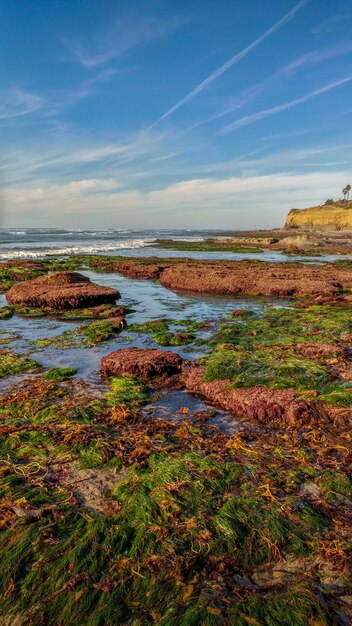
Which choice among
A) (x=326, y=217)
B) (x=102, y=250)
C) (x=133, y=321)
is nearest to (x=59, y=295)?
(x=133, y=321)

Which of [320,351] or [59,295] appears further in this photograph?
[59,295]

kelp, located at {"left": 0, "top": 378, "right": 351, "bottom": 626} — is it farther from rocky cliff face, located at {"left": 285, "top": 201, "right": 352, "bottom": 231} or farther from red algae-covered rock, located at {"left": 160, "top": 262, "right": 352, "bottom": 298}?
rocky cliff face, located at {"left": 285, "top": 201, "right": 352, "bottom": 231}

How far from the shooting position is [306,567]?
121 inches

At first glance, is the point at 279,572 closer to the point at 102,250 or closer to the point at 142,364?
the point at 142,364

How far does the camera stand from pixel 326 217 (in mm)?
99188

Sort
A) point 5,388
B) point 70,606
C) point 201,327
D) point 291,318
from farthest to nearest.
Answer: point 291,318 < point 201,327 < point 5,388 < point 70,606

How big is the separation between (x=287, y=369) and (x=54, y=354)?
540 cm

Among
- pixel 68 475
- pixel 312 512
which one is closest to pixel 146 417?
pixel 68 475

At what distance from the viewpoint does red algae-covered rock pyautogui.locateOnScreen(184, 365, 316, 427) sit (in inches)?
221

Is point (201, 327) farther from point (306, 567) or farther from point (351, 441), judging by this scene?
point (306, 567)

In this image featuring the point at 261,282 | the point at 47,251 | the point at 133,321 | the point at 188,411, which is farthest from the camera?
the point at 47,251

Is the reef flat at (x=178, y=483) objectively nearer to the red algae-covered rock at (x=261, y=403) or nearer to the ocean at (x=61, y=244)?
the red algae-covered rock at (x=261, y=403)

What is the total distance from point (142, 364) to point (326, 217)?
10450 centimetres

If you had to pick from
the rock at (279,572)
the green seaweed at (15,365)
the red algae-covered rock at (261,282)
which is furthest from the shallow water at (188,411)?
the red algae-covered rock at (261,282)
